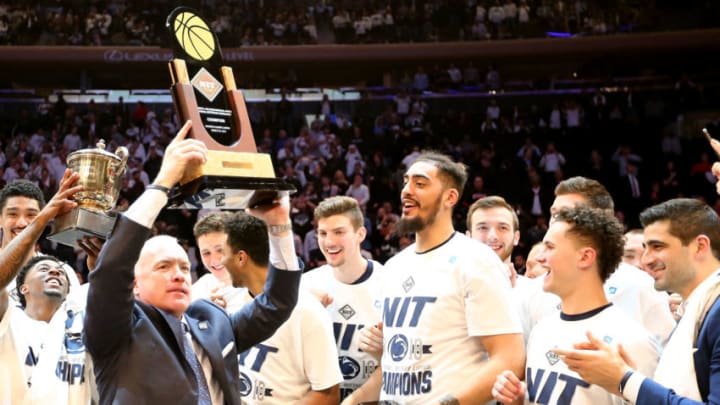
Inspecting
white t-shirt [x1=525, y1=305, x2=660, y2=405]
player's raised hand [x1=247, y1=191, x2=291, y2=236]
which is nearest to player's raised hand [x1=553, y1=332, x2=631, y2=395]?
white t-shirt [x1=525, y1=305, x2=660, y2=405]

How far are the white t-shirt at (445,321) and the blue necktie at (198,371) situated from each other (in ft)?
3.63

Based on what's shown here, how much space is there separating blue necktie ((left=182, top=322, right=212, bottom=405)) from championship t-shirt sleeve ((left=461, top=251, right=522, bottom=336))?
1.27 m

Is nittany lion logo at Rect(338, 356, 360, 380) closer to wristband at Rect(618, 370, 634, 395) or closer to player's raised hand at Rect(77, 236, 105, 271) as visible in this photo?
player's raised hand at Rect(77, 236, 105, 271)

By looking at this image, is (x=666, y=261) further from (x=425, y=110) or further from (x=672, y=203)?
(x=425, y=110)

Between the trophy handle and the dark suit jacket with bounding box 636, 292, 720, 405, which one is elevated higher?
the trophy handle

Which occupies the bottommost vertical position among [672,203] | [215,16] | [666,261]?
[666,261]

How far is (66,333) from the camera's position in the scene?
4.32m

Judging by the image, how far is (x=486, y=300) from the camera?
3959 mm

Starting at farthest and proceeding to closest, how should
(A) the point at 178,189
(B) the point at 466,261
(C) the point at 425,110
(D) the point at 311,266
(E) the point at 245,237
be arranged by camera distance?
(C) the point at 425,110
(D) the point at 311,266
(E) the point at 245,237
(B) the point at 466,261
(A) the point at 178,189

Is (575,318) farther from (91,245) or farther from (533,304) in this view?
(91,245)

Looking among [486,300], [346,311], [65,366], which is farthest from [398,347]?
[65,366]

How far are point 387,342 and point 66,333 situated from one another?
1588 millimetres

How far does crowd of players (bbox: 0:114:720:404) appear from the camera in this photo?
10.2 feet

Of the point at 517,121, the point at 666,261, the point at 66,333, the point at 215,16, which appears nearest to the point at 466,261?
the point at 666,261
